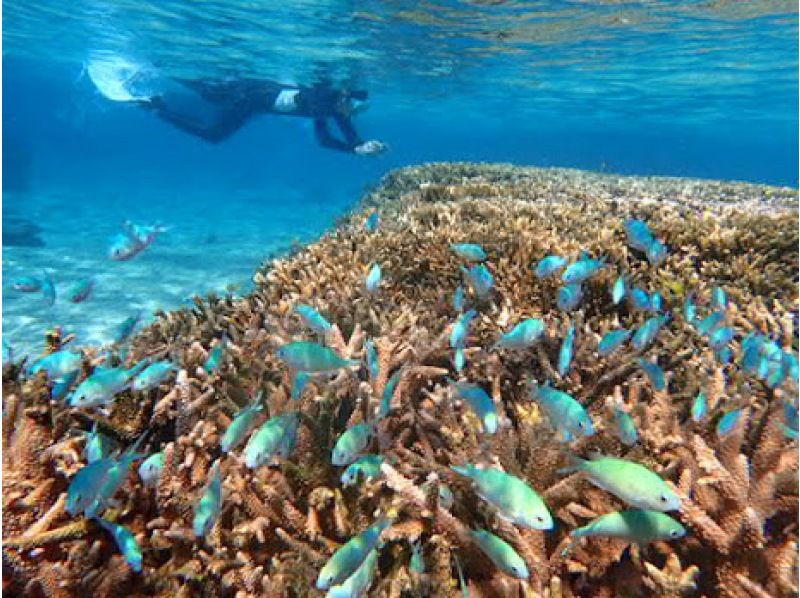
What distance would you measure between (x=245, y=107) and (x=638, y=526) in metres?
23.9

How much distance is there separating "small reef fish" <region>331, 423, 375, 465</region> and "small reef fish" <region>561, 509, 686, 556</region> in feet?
3.57

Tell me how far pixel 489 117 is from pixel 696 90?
1098 inches

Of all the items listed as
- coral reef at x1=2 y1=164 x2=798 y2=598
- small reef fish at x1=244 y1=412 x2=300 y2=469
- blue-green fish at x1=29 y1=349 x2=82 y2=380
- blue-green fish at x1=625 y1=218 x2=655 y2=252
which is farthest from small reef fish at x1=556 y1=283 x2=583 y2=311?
blue-green fish at x1=29 y1=349 x2=82 y2=380

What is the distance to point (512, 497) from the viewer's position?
1.95m

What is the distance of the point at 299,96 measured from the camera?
852 inches

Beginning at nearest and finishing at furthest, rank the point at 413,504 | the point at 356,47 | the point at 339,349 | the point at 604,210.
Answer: the point at 413,504
the point at 339,349
the point at 604,210
the point at 356,47

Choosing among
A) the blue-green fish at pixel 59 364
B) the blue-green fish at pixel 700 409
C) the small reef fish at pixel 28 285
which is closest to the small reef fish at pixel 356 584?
the blue-green fish at pixel 700 409

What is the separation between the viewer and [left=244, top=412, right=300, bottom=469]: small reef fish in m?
2.45

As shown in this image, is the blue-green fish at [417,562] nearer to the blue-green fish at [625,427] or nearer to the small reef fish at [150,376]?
the blue-green fish at [625,427]

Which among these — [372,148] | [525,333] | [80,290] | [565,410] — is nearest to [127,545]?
[565,410]

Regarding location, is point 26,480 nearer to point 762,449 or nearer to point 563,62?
point 762,449

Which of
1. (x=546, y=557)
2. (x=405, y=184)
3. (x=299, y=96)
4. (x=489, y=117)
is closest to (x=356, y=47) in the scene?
(x=299, y=96)

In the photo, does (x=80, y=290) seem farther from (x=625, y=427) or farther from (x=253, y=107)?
(x=253, y=107)

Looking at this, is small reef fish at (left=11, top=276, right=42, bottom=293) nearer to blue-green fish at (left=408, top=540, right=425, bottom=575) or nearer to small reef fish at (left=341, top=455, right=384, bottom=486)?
small reef fish at (left=341, top=455, right=384, bottom=486)
